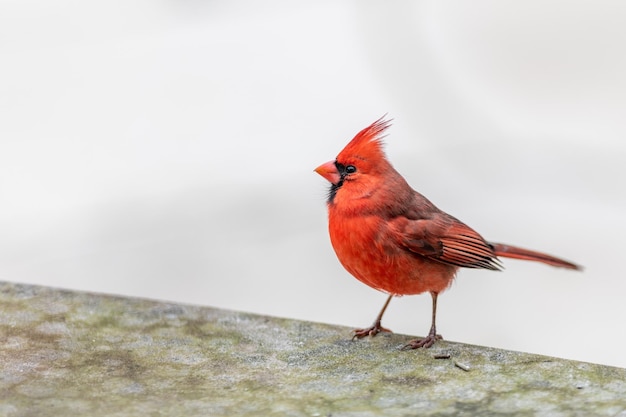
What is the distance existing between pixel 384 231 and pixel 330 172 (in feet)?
0.75

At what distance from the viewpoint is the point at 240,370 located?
2547 mm

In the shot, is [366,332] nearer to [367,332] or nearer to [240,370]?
[367,332]

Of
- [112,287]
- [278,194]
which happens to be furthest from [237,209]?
[112,287]

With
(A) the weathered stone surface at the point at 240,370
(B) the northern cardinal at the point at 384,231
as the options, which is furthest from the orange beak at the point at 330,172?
(A) the weathered stone surface at the point at 240,370

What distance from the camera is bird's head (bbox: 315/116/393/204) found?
9.73 feet

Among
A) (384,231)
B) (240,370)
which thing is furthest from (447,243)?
(240,370)

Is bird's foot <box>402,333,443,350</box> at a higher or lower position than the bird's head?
lower

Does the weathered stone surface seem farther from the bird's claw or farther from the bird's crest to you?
the bird's crest

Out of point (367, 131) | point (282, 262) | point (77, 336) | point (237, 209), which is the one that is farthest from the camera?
point (237, 209)

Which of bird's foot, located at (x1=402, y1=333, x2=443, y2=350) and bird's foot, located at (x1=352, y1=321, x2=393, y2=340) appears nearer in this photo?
bird's foot, located at (x1=402, y1=333, x2=443, y2=350)

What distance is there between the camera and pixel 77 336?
2.75 metres

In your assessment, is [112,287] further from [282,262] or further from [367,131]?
[367,131]

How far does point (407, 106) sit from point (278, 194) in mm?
1035

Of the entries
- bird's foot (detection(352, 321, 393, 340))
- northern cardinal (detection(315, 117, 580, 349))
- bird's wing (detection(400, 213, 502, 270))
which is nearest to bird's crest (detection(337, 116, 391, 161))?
northern cardinal (detection(315, 117, 580, 349))
